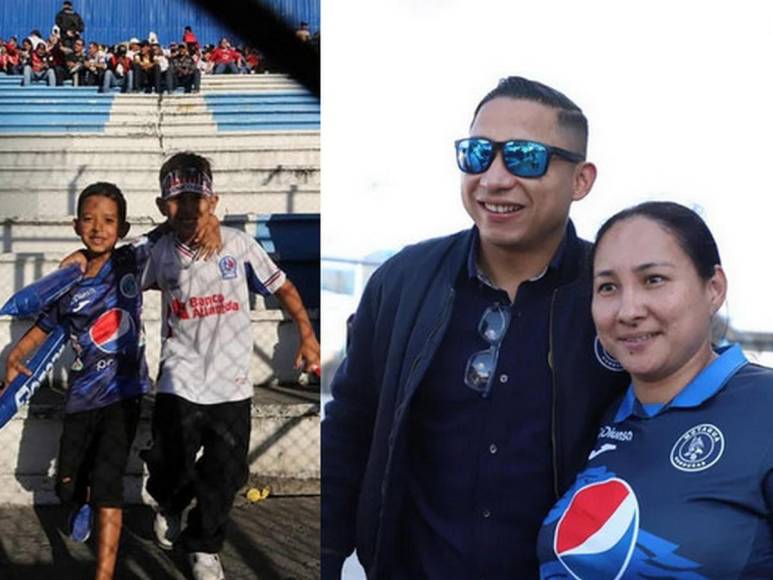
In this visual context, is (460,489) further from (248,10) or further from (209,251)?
(248,10)

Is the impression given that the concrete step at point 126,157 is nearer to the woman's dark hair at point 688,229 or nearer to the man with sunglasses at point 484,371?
the man with sunglasses at point 484,371

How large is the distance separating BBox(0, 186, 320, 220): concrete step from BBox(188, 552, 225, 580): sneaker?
71 centimetres

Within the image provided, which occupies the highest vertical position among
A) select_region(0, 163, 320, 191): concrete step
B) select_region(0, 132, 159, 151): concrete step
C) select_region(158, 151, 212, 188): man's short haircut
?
select_region(0, 132, 159, 151): concrete step

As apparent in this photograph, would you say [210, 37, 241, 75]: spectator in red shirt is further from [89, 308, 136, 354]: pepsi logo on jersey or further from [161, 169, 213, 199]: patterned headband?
[89, 308, 136, 354]: pepsi logo on jersey

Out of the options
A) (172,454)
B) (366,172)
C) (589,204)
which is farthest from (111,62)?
(589,204)

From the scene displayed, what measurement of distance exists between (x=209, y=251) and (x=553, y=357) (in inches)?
28.8

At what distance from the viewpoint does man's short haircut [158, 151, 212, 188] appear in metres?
2.22

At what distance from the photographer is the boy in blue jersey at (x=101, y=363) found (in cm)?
224

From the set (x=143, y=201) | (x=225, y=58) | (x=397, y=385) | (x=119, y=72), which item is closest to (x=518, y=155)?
(x=397, y=385)

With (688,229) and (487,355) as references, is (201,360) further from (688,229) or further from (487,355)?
(688,229)

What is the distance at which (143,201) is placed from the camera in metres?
2.23

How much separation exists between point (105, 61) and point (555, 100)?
949 millimetres

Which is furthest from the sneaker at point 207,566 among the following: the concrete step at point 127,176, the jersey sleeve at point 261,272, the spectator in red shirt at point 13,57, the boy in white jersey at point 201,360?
the spectator in red shirt at point 13,57

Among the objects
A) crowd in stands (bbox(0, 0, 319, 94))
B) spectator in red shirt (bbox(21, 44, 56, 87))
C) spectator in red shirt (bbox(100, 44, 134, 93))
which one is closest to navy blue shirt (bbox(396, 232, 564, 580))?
crowd in stands (bbox(0, 0, 319, 94))
